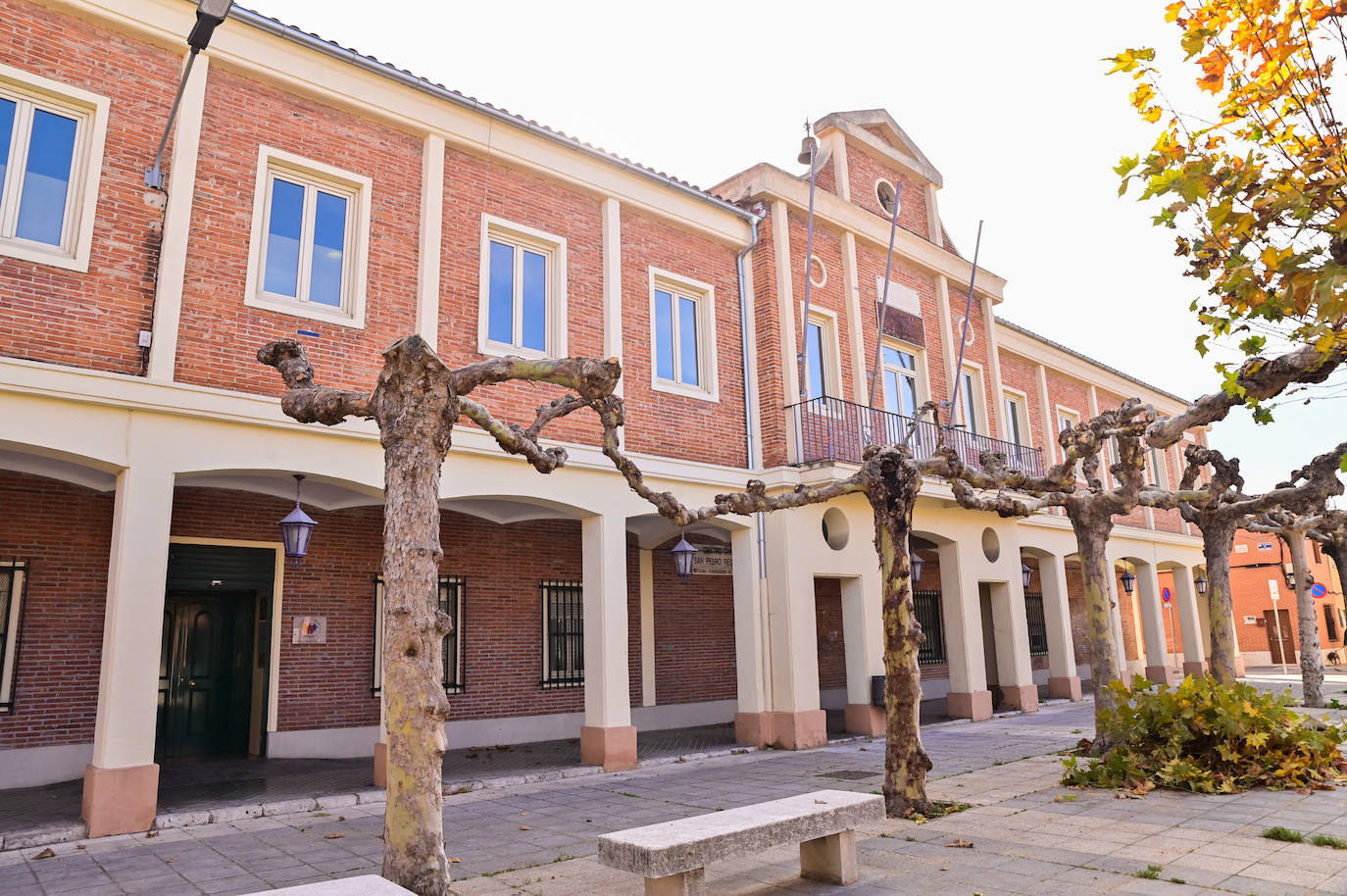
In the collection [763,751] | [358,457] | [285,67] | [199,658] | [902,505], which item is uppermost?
[285,67]

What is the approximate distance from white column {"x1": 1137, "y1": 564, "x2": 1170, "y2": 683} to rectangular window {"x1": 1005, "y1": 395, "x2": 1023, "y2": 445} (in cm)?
486

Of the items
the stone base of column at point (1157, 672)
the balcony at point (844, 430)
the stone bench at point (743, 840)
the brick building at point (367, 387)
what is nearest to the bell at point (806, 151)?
the brick building at point (367, 387)

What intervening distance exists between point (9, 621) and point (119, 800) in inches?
129

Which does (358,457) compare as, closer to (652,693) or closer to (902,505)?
(902,505)

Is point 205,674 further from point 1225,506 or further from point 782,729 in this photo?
point 1225,506

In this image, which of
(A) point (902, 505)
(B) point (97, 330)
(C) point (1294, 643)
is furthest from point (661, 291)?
(C) point (1294, 643)

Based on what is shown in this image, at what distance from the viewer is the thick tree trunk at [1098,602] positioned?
32.3ft

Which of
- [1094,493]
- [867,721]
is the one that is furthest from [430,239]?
[867,721]

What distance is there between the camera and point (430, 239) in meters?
10.3

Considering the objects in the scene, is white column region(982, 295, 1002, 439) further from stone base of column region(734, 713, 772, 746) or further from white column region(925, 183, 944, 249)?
stone base of column region(734, 713, 772, 746)

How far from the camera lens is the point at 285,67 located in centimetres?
948

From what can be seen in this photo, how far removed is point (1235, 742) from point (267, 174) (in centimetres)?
1133

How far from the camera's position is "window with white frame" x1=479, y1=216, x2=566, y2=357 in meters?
10.9

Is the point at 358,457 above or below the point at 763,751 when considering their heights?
above
